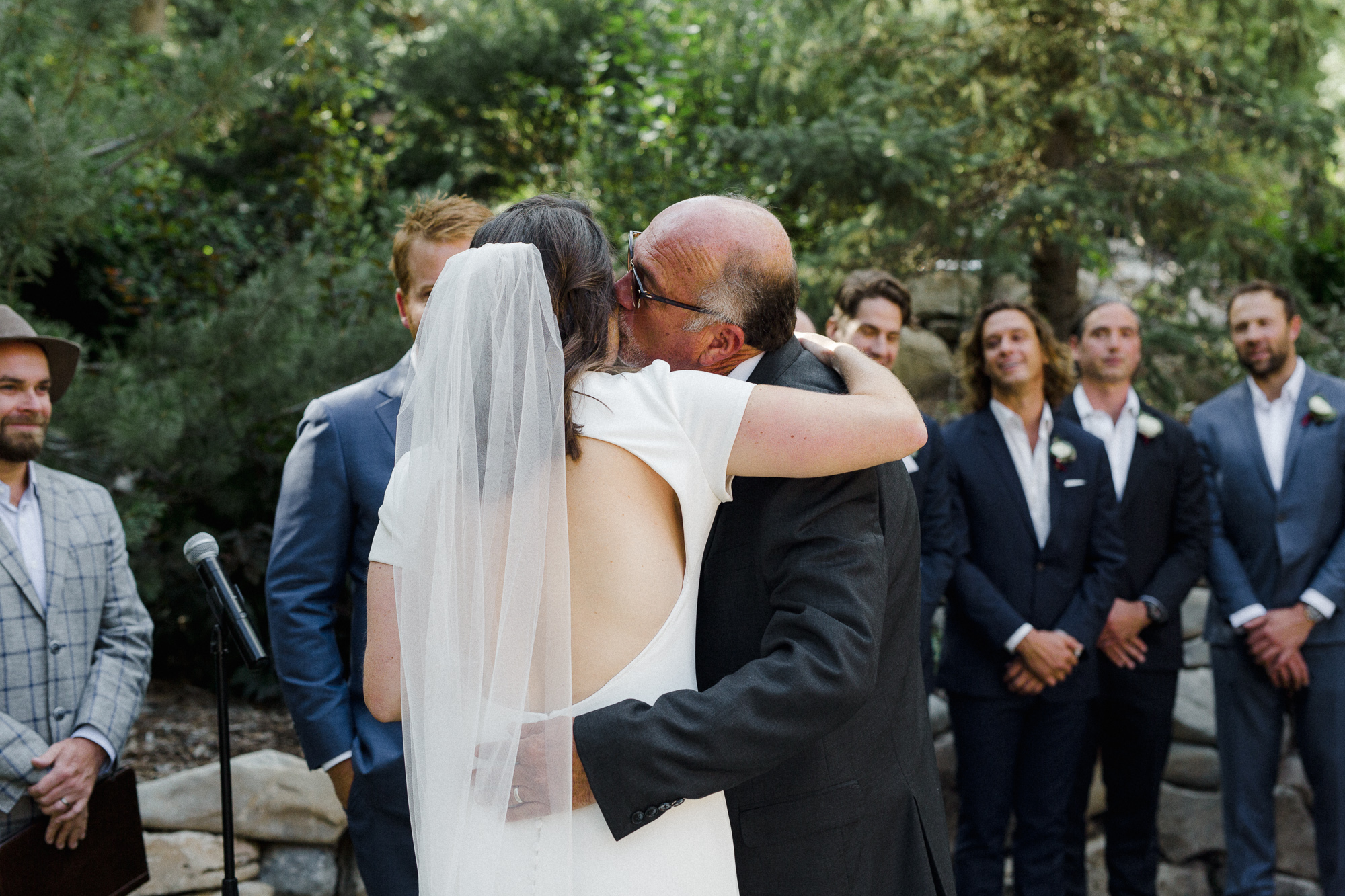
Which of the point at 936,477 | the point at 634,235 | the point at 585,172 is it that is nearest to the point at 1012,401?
the point at 936,477

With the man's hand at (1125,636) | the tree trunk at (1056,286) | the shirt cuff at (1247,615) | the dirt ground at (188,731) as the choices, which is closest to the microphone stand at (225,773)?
the dirt ground at (188,731)

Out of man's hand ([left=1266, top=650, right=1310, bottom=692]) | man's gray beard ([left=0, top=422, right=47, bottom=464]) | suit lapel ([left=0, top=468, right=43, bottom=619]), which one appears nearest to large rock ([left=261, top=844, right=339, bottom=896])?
suit lapel ([left=0, top=468, right=43, bottom=619])

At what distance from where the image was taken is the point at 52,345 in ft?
10.4

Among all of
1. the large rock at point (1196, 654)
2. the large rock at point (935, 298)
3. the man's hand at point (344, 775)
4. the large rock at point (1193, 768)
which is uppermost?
the large rock at point (935, 298)

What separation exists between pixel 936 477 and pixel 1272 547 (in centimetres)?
141

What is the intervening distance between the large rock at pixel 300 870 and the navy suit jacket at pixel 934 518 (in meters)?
2.48

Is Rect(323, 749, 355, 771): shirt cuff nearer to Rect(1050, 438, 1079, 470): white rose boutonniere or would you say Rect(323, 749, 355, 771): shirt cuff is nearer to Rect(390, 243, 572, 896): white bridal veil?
Rect(390, 243, 572, 896): white bridal veil

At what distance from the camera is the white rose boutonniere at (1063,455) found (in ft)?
12.6

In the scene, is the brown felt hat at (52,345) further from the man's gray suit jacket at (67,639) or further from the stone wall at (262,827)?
the stone wall at (262,827)

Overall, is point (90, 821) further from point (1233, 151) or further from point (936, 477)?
point (1233, 151)

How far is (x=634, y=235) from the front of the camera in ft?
6.24

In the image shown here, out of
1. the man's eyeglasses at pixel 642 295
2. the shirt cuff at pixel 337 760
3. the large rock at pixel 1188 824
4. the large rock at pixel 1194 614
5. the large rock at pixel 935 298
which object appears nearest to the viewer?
the man's eyeglasses at pixel 642 295

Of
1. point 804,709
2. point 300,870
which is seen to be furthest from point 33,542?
point 804,709

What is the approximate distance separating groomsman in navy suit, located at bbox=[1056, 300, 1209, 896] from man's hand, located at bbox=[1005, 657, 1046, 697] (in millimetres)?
400
